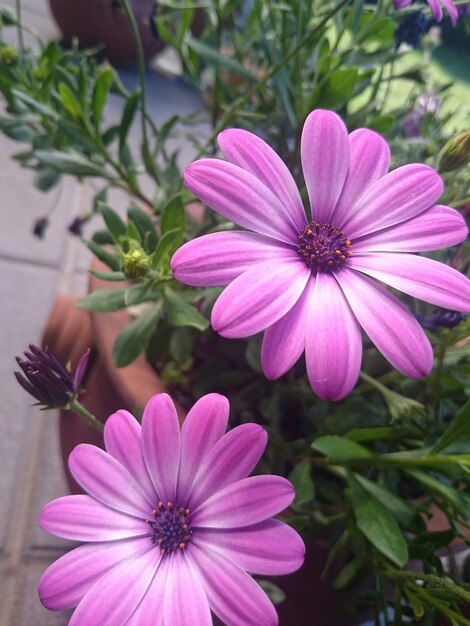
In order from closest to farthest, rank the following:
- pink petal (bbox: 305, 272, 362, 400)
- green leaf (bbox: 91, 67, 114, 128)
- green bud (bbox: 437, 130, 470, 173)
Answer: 1. pink petal (bbox: 305, 272, 362, 400)
2. green bud (bbox: 437, 130, 470, 173)
3. green leaf (bbox: 91, 67, 114, 128)

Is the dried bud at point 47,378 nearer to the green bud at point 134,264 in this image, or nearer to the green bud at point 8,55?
the green bud at point 134,264

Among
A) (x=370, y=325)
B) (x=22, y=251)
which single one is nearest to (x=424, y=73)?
(x=370, y=325)

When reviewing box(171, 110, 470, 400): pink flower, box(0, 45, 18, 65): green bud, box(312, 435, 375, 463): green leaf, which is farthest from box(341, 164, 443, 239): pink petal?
box(0, 45, 18, 65): green bud

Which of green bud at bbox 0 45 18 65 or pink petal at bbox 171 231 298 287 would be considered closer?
pink petal at bbox 171 231 298 287

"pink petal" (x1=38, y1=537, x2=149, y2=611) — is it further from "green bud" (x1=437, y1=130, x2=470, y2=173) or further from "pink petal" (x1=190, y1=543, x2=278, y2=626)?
"green bud" (x1=437, y1=130, x2=470, y2=173)

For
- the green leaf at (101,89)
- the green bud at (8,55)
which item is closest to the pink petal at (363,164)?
the green leaf at (101,89)

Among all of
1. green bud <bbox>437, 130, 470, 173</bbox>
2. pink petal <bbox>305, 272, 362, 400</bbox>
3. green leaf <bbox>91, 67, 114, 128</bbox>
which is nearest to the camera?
pink petal <bbox>305, 272, 362, 400</bbox>
